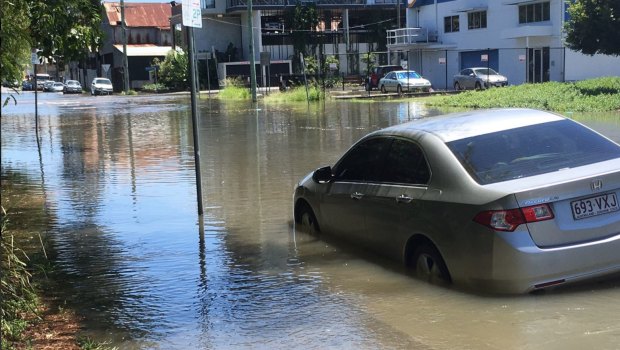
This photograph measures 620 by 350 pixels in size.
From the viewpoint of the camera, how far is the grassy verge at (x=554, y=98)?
2511cm

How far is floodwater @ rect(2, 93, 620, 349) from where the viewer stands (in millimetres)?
5207

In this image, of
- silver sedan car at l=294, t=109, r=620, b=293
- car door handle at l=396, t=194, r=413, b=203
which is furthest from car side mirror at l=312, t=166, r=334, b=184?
car door handle at l=396, t=194, r=413, b=203

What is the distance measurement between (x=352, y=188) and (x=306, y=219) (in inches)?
56.2

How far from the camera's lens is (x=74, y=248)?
823cm

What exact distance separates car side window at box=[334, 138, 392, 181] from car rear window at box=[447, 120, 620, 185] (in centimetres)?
97

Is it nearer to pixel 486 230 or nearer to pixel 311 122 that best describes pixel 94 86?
pixel 311 122

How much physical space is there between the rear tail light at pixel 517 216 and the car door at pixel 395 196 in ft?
2.79

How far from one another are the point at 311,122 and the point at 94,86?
5123cm

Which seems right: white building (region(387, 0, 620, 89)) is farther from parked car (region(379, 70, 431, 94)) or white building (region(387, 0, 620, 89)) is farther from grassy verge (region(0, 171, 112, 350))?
grassy verge (region(0, 171, 112, 350))

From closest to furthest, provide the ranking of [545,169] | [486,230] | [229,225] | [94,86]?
[486,230]
[545,169]
[229,225]
[94,86]

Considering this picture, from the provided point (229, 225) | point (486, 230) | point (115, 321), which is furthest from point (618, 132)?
point (115, 321)

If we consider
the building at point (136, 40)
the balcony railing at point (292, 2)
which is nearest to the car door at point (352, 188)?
the balcony railing at point (292, 2)

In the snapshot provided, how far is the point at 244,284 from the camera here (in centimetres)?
668

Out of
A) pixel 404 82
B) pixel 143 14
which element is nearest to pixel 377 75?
pixel 404 82
